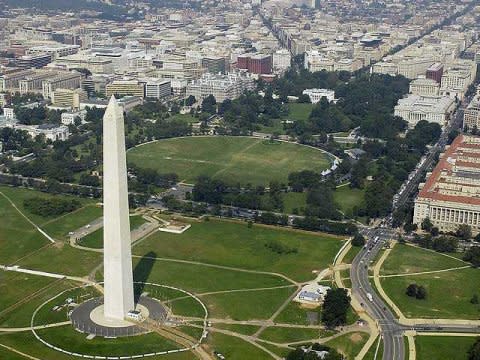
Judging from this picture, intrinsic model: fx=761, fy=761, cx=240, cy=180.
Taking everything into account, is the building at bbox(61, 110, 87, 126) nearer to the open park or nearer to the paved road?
the open park

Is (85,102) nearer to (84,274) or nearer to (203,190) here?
(203,190)

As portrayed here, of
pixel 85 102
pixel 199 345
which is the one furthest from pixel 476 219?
pixel 85 102

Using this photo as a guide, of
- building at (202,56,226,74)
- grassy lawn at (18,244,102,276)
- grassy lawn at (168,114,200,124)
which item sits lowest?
grassy lawn at (18,244,102,276)

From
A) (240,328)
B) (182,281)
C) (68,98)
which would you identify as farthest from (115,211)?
(68,98)

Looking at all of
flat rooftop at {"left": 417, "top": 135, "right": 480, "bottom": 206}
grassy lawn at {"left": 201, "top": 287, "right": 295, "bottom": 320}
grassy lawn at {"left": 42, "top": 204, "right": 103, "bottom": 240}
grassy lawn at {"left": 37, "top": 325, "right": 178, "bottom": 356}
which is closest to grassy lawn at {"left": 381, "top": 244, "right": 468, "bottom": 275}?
flat rooftop at {"left": 417, "top": 135, "right": 480, "bottom": 206}

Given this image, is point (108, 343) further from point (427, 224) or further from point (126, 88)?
point (126, 88)

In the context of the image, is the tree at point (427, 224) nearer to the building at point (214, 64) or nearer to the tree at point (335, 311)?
the tree at point (335, 311)

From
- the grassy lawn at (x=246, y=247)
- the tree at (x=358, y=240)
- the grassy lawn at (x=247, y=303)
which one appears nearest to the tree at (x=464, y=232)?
the tree at (x=358, y=240)
